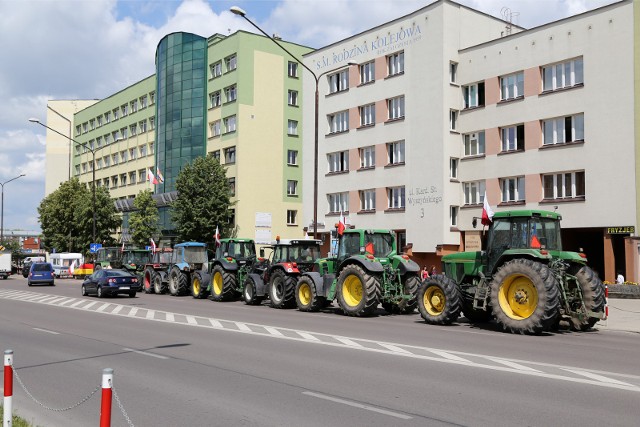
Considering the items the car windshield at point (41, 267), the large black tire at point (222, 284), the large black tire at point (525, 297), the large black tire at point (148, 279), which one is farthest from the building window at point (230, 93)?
the large black tire at point (525, 297)

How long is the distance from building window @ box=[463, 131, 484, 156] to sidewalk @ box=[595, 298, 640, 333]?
13.2 meters

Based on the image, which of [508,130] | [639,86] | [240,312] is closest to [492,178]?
[508,130]

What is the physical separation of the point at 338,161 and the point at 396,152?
17.4 feet

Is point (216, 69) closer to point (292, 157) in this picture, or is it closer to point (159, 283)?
point (292, 157)

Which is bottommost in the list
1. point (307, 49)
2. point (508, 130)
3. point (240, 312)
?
point (240, 312)

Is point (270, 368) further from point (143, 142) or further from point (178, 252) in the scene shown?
point (143, 142)

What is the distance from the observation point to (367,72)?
137 feet

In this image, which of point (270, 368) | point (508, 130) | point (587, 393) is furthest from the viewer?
point (508, 130)

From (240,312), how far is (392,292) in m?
4.79

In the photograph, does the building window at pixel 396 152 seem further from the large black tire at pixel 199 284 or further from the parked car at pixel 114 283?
the parked car at pixel 114 283

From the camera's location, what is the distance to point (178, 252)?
30.6m

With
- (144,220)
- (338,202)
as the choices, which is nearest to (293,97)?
(144,220)

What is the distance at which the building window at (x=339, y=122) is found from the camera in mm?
43156

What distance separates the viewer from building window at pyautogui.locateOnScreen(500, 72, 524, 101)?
3453 centimetres
